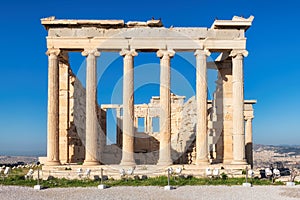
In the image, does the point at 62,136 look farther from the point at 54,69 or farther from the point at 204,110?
the point at 204,110

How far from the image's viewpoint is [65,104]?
126ft

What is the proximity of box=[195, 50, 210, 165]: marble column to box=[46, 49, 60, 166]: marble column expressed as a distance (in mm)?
9570

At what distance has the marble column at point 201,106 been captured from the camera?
33891 millimetres

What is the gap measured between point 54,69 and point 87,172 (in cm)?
845

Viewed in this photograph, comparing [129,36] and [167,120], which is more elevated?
[129,36]

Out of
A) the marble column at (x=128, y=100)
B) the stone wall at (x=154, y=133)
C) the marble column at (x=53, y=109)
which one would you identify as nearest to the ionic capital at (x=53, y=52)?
the marble column at (x=53, y=109)

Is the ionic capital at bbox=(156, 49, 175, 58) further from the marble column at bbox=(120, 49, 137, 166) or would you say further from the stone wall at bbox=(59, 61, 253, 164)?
the stone wall at bbox=(59, 61, 253, 164)

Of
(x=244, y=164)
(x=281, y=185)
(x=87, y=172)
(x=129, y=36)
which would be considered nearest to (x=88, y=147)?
(x=87, y=172)

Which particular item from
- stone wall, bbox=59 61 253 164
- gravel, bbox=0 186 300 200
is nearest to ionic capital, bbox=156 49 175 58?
stone wall, bbox=59 61 253 164

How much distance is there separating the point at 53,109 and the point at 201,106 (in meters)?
10.1

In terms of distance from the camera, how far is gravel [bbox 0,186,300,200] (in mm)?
22359

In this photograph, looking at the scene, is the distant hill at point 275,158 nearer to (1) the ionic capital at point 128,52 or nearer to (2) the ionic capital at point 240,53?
(2) the ionic capital at point 240,53

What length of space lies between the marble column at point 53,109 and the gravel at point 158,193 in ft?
25.2

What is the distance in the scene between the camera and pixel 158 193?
23.5 metres
